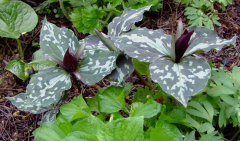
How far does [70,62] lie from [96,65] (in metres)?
0.13

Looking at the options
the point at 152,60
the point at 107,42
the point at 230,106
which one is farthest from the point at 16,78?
the point at 230,106

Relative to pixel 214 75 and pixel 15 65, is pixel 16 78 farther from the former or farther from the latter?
pixel 214 75

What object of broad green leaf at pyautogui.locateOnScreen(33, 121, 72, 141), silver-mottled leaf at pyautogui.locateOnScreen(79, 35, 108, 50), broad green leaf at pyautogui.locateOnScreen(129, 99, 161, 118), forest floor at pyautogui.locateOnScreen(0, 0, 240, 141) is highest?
silver-mottled leaf at pyautogui.locateOnScreen(79, 35, 108, 50)

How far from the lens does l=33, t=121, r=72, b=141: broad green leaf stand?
1.14 m

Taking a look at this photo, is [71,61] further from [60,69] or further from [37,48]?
[37,48]

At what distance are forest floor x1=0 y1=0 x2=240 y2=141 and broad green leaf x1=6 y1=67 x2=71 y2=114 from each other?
1.69ft

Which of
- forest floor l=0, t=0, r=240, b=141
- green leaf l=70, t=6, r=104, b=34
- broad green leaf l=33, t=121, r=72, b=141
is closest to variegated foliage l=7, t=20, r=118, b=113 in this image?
broad green leaf l=33, t=121, r=72, b=141

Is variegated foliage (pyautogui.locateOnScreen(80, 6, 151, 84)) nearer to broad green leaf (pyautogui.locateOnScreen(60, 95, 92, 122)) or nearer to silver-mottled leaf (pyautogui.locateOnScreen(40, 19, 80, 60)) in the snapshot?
silver-mottled leaf (pyautogui.locateOnScreen(40, 19, 80, 60))

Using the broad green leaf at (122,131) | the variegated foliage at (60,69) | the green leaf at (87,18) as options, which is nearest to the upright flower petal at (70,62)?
the variegated foliage at (60,69)

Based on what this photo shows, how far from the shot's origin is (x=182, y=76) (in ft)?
3.77

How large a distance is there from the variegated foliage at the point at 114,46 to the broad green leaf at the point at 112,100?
0.06 meters

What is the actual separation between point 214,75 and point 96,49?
64 cm

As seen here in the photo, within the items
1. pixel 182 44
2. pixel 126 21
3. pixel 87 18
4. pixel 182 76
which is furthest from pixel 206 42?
pixel 87 18

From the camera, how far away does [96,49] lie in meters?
1.34
